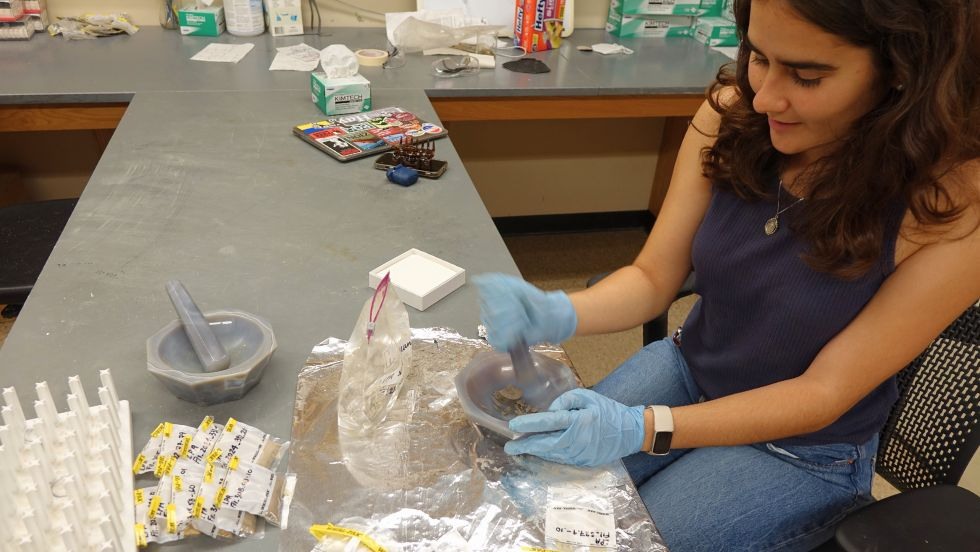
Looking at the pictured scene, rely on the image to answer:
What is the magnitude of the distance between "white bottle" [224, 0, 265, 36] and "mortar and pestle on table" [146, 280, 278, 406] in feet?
5.05

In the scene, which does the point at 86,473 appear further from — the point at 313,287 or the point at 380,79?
the point at 380,79

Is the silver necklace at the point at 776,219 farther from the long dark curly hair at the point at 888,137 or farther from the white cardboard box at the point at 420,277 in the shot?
the white cardboard box at the point at 420,277

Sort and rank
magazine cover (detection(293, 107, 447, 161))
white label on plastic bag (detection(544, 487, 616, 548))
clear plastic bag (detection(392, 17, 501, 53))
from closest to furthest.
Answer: white label on plastic bag (detection(544, 487, 616, 548))
magazine cover (detection(293, 107, 447, 161))
clear plastic bag (detection(392, 17, 501, 53))

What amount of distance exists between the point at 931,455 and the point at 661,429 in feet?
1.52

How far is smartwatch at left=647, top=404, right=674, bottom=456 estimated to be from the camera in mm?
923

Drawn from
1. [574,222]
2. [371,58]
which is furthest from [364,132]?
[574,222]

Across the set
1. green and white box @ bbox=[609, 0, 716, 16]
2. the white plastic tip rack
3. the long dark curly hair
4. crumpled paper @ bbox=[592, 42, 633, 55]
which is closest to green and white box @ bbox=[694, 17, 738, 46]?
green and white box @ bbox=[609, 0, 716, 16]

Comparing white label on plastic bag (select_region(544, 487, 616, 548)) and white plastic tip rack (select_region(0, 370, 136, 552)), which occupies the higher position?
white plastic tip rack (select_region(0, 370, 136, 552))

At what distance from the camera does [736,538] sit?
3.20 feet

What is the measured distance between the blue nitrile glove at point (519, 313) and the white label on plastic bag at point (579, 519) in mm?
213

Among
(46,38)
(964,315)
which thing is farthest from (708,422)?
(46,38)

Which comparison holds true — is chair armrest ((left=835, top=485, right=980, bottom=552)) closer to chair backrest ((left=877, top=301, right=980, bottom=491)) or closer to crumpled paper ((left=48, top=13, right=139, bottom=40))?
chair backrest ((left=877, top=301, right=980, bottom=491))

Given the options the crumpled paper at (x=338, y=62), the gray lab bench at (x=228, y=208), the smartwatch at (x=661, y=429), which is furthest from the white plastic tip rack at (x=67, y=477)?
the crumpled paper at (x=338, y=62)

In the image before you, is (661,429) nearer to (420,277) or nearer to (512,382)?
(512,382)
